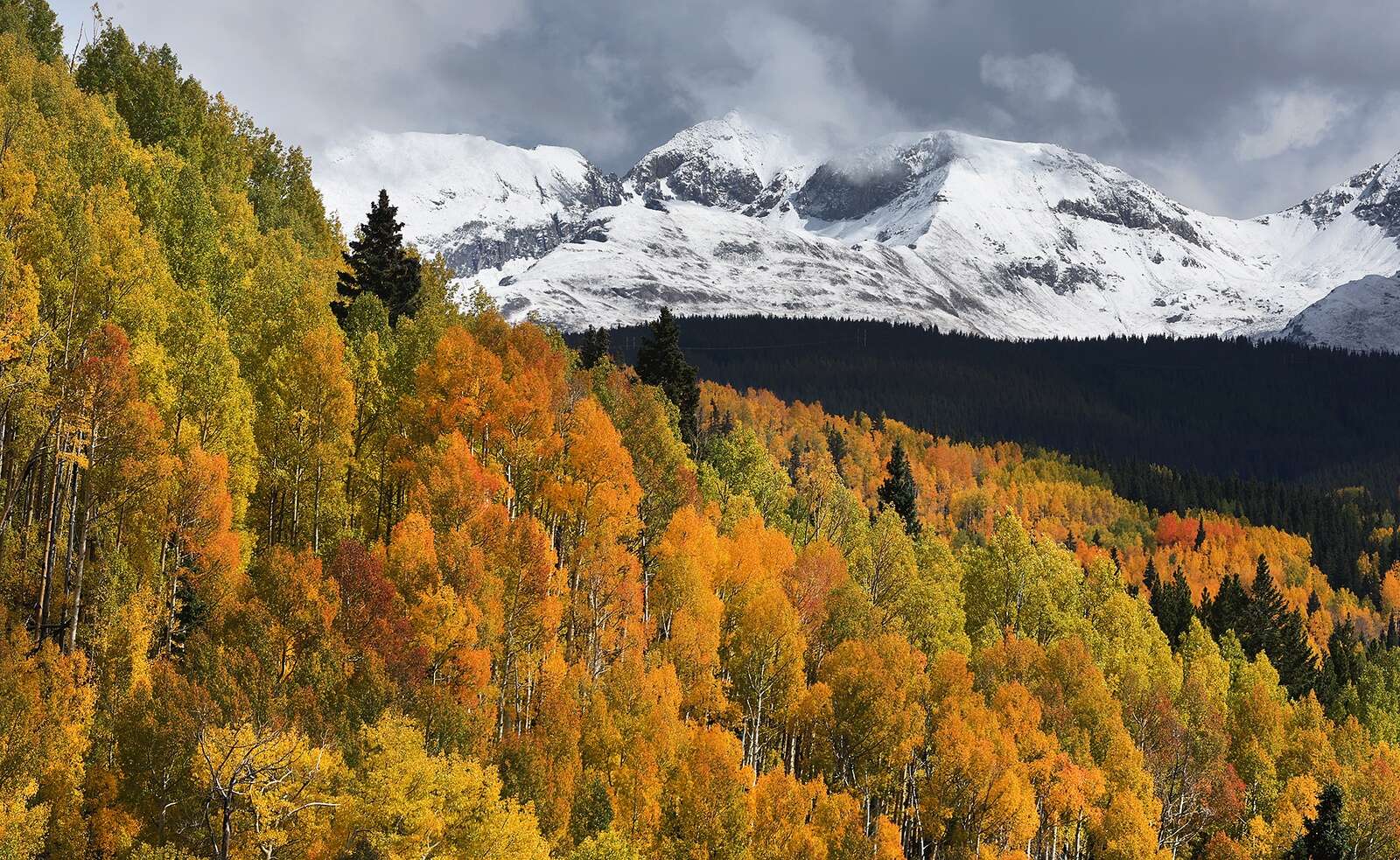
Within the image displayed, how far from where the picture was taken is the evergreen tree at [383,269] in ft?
257

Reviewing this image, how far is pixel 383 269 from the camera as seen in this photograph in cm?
7919

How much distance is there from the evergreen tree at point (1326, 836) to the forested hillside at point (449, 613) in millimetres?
212

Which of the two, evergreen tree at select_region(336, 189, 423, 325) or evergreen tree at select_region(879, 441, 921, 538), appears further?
evergreen tree at select_region(879, 441, 921, 538)

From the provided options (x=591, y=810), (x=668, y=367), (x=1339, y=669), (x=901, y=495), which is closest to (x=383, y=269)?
(x=668, y=367)

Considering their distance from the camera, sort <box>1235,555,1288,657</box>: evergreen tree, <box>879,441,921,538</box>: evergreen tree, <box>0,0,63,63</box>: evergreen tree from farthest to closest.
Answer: <box>1235,555,1288,657</box>: evergreen tree, <box>879,441,921,538</box>: evergreen tree, <box>0,0,63,63</box>: evergreen tree

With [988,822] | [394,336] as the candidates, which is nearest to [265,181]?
[394,336]

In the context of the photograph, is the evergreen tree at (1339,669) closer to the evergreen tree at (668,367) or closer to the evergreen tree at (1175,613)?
the evergreen tree at (1175,613)

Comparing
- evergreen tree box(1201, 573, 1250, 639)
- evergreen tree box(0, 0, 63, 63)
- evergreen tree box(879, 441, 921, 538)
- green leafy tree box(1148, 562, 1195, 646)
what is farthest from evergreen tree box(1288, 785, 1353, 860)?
evergreen tree box(0, 0, 63, 63)

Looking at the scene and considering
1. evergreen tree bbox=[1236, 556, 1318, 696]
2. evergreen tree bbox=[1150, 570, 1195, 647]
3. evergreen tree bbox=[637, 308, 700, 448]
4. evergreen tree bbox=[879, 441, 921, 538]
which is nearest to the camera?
evergreen tree bbox=[637, 308, 700, 448]

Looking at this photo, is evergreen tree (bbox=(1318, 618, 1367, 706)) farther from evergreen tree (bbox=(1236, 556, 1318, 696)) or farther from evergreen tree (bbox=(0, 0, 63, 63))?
evergreen tree (bbox=(0, 0, 63, 63))

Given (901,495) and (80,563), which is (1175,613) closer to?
(901,495)

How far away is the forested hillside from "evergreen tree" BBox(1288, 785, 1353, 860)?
21 centimetres

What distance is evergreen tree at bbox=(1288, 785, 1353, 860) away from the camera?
6894cm

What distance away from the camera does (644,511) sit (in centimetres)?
7550
